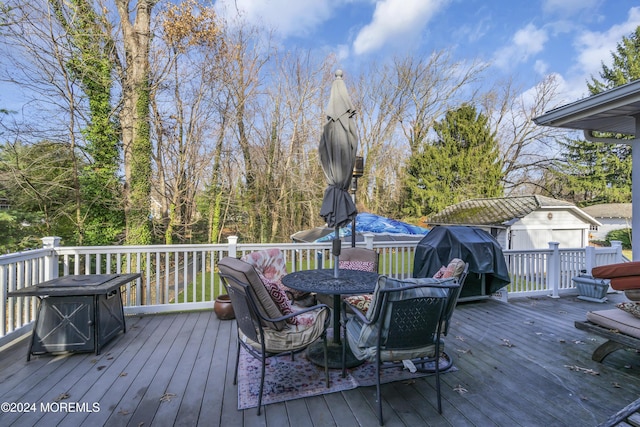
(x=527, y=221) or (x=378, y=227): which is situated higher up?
(x=527, y=221)

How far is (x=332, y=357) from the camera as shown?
9.92 ft

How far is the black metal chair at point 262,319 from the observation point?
2268 mm

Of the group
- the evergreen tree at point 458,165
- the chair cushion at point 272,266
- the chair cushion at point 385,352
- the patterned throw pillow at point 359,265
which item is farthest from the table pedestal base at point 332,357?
the evergreen tree at point 458,165

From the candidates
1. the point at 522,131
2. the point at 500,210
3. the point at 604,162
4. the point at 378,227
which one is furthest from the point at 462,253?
the point at 604,162

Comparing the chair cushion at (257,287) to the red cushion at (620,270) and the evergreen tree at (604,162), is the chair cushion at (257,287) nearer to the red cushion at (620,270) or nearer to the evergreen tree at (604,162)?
the red cushion at (620,270)

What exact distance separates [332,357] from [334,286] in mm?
789

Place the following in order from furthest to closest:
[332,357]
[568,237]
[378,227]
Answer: [568,237] → [378,227] → [332,357]

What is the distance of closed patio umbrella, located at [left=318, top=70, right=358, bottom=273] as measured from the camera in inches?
119

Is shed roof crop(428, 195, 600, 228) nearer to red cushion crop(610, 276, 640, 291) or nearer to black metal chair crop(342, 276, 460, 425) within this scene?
red cushion crop(610, 276, 640, 291)

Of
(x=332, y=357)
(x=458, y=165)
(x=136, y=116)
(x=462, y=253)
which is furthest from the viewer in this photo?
(x=458, y=165)

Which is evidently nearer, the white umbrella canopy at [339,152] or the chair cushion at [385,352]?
the chair cushion at [385,352]

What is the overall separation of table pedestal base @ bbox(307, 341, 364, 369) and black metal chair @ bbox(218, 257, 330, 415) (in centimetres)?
35

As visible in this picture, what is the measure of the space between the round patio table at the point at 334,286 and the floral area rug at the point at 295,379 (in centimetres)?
10

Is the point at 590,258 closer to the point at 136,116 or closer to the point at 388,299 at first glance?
the point at 388,299
